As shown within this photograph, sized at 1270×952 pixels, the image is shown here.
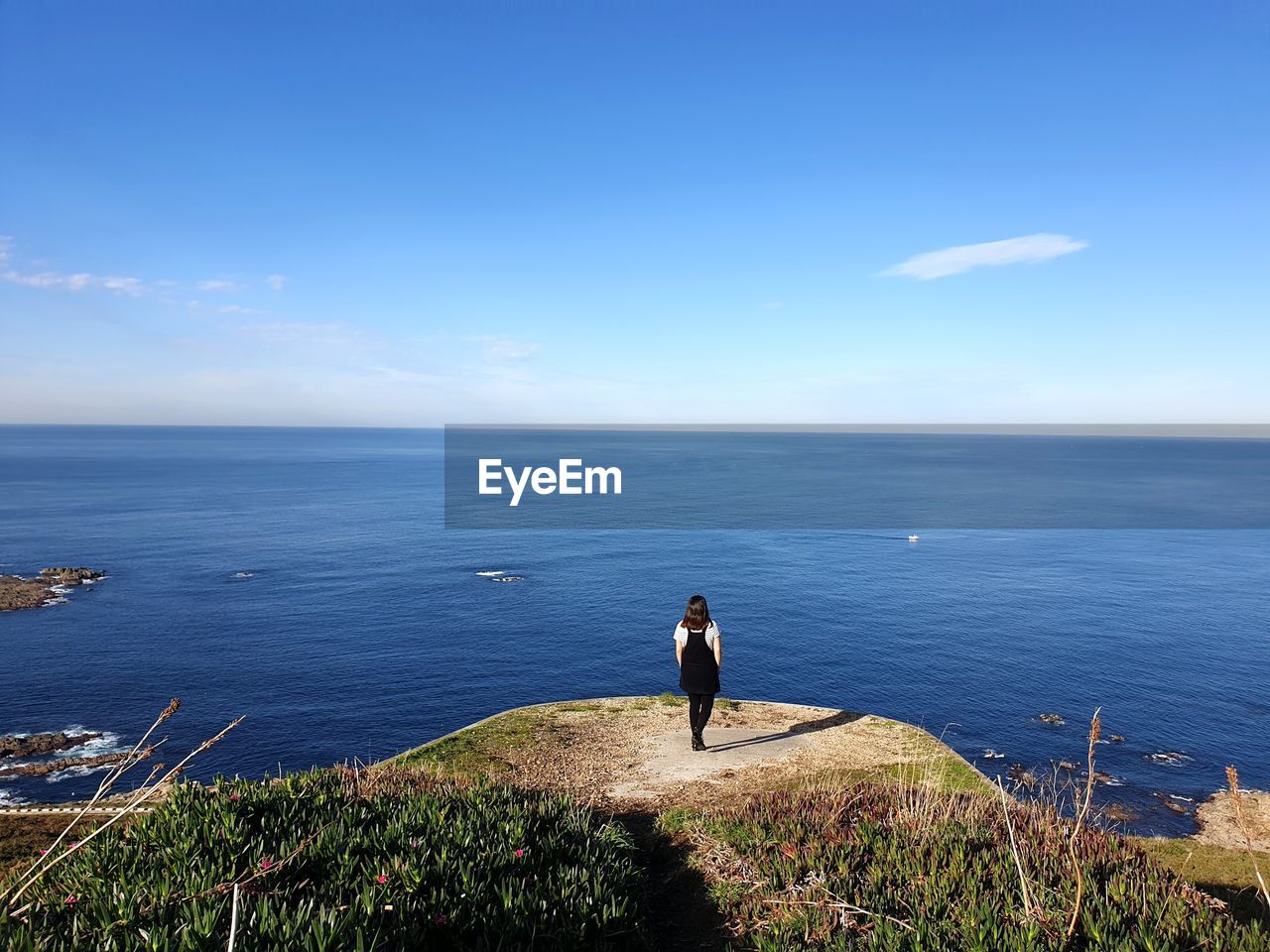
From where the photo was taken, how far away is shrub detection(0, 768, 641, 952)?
5.21 m

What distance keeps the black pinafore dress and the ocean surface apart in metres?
16.4

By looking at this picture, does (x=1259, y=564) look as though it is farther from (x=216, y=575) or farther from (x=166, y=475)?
(x=166, y=475)

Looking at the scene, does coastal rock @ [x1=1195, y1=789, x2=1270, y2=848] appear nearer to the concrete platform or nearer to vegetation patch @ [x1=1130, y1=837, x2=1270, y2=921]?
vegetation patch @ [x1=1130, y1=837, x2=1270, y2=921]

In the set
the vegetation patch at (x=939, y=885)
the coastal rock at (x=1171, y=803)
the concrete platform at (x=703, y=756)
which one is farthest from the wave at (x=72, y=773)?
the coastal rock at (x=1171, y=803)

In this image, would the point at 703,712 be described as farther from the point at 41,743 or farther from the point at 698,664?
the point at 41,743

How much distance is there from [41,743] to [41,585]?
99.1 ft

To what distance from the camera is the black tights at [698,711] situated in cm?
1460

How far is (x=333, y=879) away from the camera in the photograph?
6.31m

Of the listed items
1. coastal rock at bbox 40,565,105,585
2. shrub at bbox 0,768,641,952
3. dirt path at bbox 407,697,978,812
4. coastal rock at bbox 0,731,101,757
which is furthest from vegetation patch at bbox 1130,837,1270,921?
coastal rock at bbox 40,565,105,585

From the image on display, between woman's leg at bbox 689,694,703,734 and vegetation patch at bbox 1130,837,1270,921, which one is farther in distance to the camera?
woman's leg at bbox 689,694,703,734

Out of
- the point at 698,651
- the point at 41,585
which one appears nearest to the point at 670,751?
the point at 698,651

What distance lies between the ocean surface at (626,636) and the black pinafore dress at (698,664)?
16.4m

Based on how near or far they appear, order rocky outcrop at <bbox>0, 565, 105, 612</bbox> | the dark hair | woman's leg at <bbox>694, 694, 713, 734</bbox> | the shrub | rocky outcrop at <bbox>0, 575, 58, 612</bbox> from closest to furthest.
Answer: the shrub < the dark hair < woman's leg at <bbox>694, 694, 713, 734</bbox> < rocky outcrop at <bbox>0, 575, 58, 612</bbox> < rocky outcrop at <bbox>0, 565, 105, 612</bbox>

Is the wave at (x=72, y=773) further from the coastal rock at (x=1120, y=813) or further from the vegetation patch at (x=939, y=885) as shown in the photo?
the coastal rock at (x=1120, y=813)
